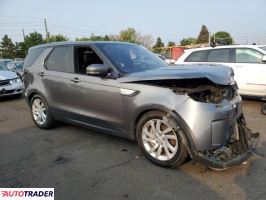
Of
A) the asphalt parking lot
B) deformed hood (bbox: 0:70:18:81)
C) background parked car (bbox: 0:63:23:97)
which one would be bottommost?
the asphalt parking lot

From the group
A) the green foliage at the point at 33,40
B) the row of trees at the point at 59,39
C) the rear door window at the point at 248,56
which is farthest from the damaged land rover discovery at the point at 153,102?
the green foliage at the point at 33,40

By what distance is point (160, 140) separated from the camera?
404 cm

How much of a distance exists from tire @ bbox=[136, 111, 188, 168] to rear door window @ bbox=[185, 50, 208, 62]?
532 centimetres

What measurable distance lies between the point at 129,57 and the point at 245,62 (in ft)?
14.8

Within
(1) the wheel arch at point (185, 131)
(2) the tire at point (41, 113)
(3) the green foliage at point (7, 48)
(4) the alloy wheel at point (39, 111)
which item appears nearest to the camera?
(1) the wheel arch at point (185, 131)

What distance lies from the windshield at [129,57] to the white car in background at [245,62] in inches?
143

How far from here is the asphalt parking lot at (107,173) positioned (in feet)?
11.2

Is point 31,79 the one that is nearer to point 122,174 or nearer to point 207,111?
point 122,174

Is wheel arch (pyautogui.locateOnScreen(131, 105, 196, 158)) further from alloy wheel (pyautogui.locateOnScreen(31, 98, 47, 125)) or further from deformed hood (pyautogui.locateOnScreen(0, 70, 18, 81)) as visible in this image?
deformed hood (pyautogui.locateOnScreen(0, 70, 18, 81))

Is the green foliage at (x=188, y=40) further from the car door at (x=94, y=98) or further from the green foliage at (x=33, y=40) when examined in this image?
the car door at (x=94, y=98)

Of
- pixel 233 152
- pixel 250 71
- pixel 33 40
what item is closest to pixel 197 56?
pixel 250 71

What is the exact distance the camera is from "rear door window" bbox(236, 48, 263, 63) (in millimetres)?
7980

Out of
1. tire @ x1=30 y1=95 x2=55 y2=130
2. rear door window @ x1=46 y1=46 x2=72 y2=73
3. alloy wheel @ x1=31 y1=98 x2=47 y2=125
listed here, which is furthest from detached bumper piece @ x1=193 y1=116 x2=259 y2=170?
alloy wheel @ x1=31 y1=98 x2=47 y2=125

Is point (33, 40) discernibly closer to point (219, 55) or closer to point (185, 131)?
point (219, 55)
